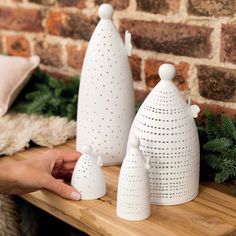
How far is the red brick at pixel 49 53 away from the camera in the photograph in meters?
1.65

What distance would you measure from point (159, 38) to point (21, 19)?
2.17 feet

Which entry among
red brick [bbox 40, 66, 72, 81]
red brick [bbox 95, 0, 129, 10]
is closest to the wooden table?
red brick [bbox 95, 0, 129, 10]

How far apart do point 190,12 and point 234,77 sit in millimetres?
193

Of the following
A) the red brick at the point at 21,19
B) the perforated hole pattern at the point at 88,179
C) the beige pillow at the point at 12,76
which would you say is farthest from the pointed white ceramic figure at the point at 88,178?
the red brick at the point at 21,19

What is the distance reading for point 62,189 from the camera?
100 cm

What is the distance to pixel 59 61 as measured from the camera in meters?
1.66

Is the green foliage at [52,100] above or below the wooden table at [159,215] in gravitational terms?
above

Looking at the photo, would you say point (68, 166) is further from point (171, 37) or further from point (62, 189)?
point (171, 37)

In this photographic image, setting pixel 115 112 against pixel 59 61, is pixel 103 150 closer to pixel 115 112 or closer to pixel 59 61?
pixel 115 112

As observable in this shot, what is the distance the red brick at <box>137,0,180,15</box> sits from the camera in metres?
1.24

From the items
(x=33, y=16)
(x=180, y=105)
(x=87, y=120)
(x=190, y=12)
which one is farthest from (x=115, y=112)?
(x=33, y=16)

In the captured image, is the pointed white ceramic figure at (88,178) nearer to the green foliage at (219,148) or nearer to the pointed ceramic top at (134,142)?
the pointed ceramic top at (134,142)

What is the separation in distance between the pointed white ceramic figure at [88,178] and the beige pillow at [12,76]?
48cm

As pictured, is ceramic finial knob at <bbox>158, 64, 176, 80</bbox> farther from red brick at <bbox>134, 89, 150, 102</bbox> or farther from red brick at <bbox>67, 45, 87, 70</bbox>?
red brick at <bbox>67, 45, 87, 70</bbox>
